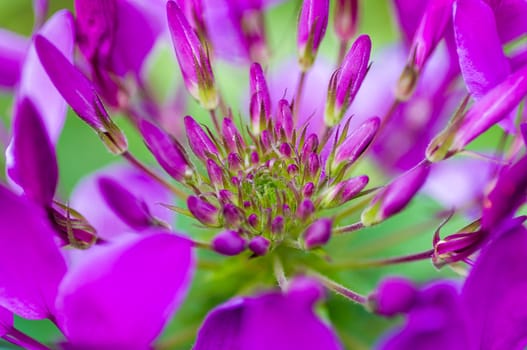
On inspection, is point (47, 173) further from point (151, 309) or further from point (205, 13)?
point (205, 13)

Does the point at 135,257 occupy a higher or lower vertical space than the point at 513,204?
higher

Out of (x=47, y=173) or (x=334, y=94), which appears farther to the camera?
(x=334, y=94)

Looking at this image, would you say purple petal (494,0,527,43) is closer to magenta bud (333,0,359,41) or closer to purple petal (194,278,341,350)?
magenta bud (333,0,359,41)

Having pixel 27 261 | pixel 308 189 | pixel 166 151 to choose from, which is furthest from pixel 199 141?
pixel 27 261

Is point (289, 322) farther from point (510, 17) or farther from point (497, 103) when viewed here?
point (510, 17)

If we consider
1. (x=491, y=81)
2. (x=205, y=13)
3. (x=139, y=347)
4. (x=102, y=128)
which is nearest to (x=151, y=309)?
(x=139, y=347)

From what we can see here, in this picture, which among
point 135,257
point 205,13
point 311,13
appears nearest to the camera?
point 135,257

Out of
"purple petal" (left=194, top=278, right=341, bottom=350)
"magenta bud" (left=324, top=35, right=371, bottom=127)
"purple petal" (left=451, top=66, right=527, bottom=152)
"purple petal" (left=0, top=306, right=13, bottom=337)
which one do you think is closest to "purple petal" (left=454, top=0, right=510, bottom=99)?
"purple petal" (left=451, top=66, right=527, bottom=152)

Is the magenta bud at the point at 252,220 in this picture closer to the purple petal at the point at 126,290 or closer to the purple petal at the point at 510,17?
the purple petal at the point at 126,290
